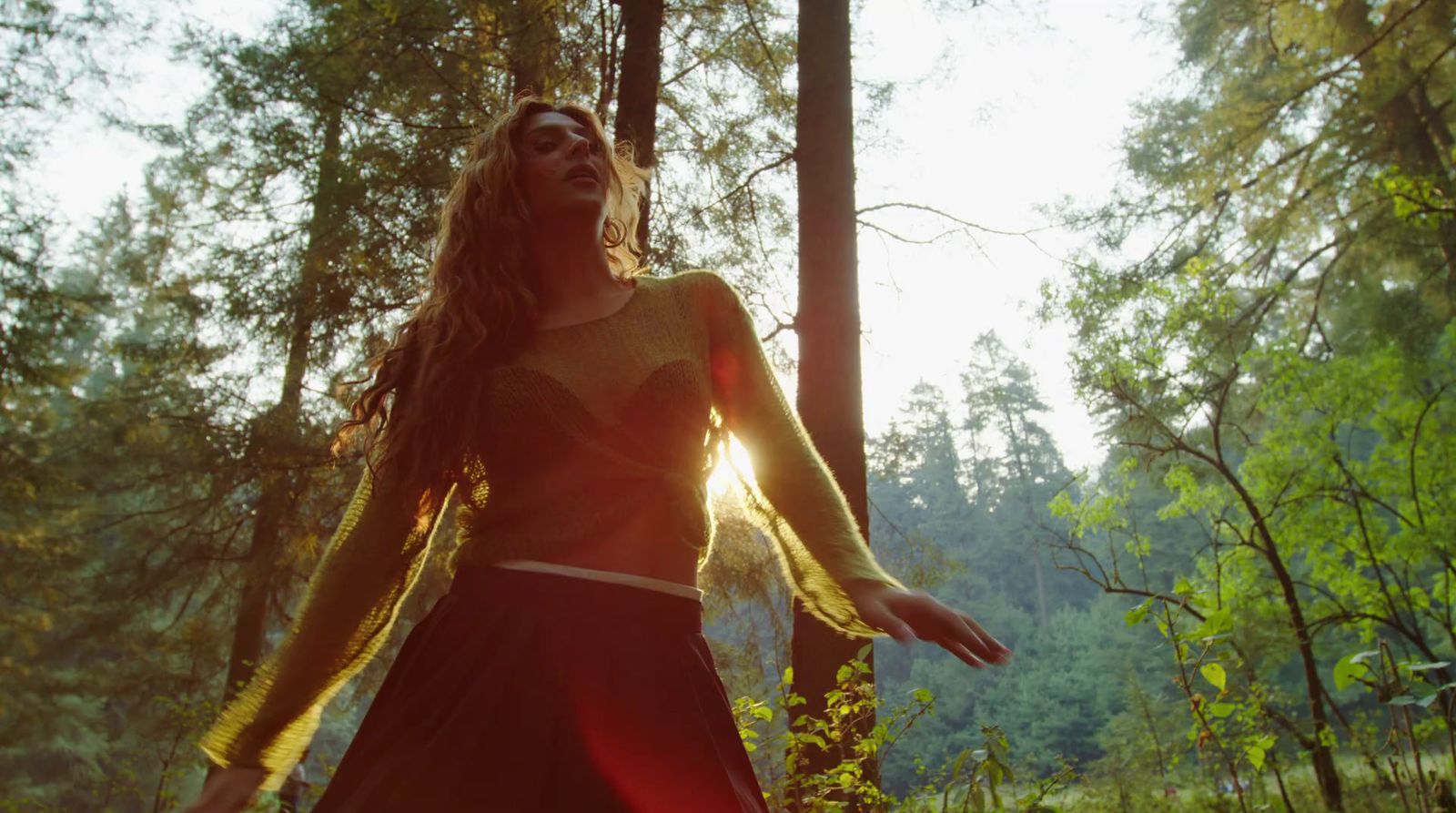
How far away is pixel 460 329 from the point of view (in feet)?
5.25

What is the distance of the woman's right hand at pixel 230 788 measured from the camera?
4.11ft

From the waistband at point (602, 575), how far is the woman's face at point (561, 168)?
2.32 ft

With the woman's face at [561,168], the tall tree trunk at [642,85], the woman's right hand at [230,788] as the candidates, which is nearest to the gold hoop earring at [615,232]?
the woman's face at [561,168]

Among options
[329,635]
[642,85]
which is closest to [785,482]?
[329,635]

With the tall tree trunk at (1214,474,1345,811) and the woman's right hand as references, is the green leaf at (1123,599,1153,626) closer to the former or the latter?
the woman's right hand

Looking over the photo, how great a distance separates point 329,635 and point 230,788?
0.23 metres

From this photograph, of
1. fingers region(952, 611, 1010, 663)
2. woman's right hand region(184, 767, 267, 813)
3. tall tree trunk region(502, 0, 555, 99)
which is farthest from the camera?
tall tree trunk region(502, 0, 555, 99)

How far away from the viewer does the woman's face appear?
5.63 ft

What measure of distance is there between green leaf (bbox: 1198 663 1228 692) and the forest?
65mm

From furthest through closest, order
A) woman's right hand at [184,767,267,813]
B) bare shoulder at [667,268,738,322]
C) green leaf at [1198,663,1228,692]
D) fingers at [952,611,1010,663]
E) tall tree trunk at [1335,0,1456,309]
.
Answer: tall tree trunk at [1335,0,1456,309] < green leaf at [1198,663,1228,692] < bare shoulder at [667,268,738,322] < woman's right hand at [184,767,267,813] < fingers at [952,611,1010,663]

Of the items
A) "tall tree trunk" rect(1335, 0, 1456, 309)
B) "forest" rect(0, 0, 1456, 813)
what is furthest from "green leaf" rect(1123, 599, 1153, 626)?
"tall tree trunk" rect(1335, 0, 1456, 309)

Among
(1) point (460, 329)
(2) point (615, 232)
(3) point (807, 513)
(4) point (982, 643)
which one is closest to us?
(4) point (982, 643)

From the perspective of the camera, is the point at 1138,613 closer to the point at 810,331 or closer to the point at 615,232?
the point at 615,232

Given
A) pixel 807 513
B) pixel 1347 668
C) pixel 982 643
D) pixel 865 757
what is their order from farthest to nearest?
pixel 865 757 → pixel 1347 668 → pixel 807 513 → pixel 982 643
